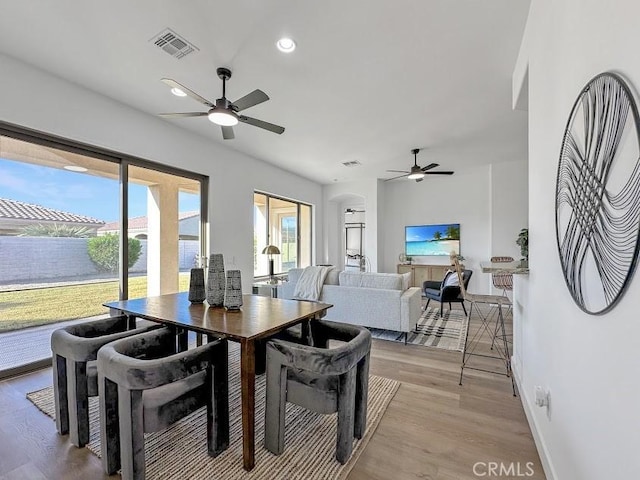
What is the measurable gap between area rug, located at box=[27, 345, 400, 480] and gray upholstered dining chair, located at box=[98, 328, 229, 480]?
12 cm

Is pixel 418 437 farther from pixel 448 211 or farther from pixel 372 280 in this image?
pixel 448 211

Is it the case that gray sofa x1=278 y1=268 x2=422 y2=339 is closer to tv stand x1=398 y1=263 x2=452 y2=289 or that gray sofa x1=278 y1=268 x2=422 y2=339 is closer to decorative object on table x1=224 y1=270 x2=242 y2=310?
decorative object on table x1=224 y1=270 x2=242 y2=310

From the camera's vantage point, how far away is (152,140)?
3799mm

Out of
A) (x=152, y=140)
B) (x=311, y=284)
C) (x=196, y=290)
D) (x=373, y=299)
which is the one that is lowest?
(x=373, y=299)

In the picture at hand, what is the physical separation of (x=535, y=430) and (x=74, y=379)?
9.20 ft

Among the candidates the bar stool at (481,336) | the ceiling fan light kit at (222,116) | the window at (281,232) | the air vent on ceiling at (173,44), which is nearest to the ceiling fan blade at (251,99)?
the ceiling fan light kit at (222,116)

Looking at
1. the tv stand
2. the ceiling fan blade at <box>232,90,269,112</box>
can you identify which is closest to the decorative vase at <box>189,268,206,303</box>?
the ceiling fan blade at <box>232,90,269,112</box>

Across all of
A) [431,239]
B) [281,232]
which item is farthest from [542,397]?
[431,239]

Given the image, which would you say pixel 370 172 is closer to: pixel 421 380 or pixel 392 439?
pixel 421 380

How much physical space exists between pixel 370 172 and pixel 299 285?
3476 millimetres

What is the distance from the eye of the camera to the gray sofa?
145 inches

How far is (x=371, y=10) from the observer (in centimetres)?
207

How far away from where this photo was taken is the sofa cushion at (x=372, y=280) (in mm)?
3797

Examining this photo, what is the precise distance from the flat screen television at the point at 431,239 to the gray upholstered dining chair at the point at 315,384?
19.5 feet
